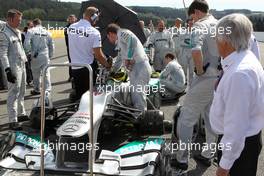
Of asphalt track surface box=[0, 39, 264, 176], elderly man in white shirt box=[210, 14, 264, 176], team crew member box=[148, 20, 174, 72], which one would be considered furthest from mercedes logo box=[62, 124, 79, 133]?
team crew member box=[148, 20, 174, 72]

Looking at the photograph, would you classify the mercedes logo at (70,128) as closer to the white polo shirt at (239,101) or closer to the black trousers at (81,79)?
the white polo shirt at (239,101)

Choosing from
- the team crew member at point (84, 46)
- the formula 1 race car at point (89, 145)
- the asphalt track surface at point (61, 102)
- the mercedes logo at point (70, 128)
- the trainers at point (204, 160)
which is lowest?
the asphalt track surface at point (61, 102)

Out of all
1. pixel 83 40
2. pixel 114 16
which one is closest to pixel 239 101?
pixel 83 40

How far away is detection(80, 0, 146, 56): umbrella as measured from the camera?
24.2ft

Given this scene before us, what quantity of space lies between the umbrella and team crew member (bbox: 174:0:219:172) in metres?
2.86

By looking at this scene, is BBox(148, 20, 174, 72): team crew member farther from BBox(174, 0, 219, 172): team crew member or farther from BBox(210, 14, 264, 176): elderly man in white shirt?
BBox(210, 14, 264, 176): elderly man in white shirt

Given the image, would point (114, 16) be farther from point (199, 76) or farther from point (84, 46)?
point (199, 76)

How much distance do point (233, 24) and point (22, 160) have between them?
2696mm

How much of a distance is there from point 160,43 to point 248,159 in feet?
26.5

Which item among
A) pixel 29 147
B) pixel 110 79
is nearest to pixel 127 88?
pixel 110 79

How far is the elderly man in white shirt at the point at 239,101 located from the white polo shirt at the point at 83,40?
3690 millimetres

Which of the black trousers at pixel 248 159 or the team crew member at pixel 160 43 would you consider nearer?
the black trousers at pixel 248 159

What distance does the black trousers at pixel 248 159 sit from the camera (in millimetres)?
2594

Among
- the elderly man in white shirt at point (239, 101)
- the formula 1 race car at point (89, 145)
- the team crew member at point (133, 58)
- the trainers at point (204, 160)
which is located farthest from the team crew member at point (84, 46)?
the elderly man in white shirt at point (239, 101)
